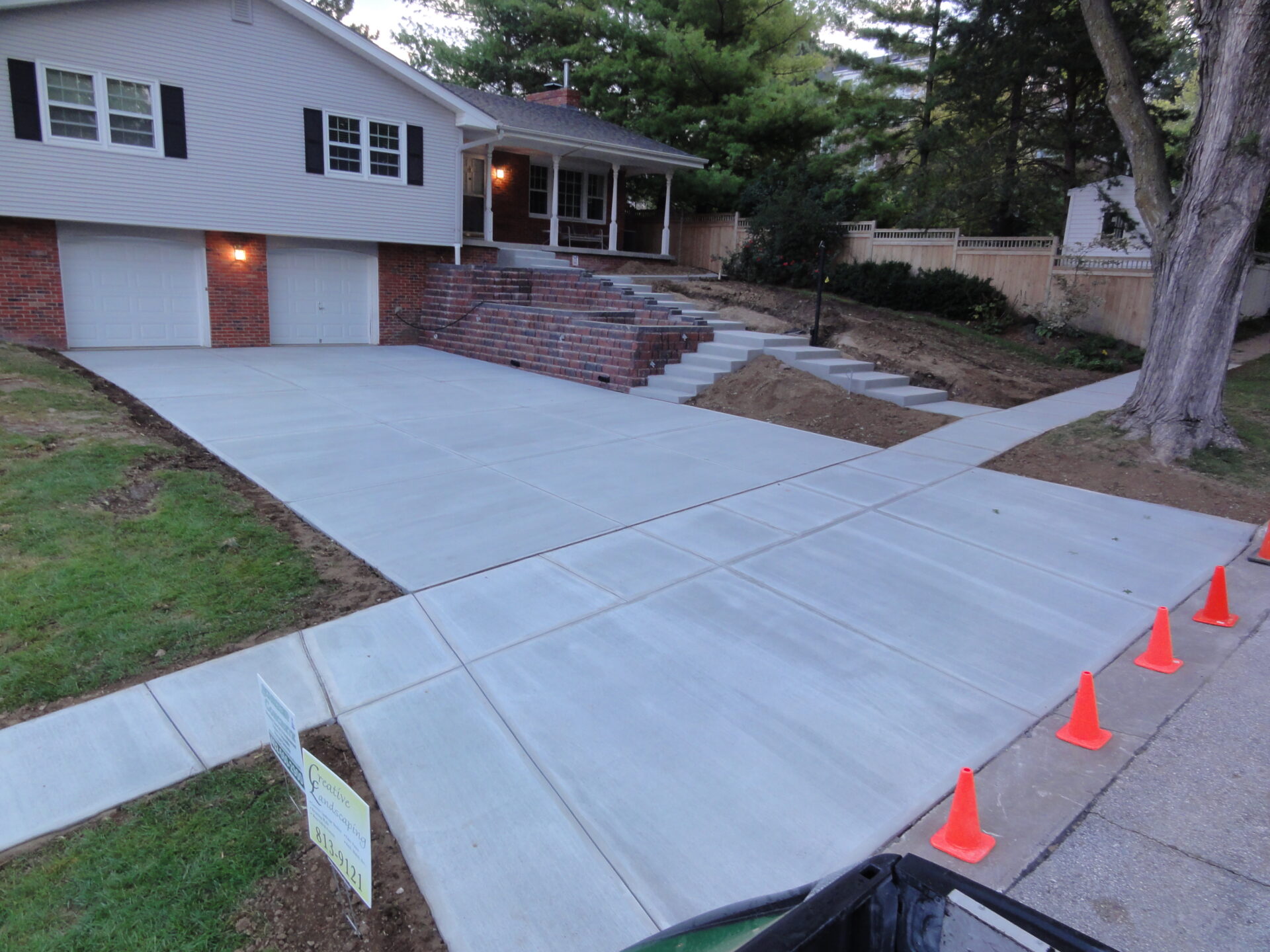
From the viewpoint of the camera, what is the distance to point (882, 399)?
10.9m

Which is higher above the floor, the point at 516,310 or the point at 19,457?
the point at 516,310

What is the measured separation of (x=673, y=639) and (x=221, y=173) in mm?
14477

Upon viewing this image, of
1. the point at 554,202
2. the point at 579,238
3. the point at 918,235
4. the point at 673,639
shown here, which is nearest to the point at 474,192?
Answer: the point at 554,202

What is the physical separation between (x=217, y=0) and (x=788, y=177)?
1361cm

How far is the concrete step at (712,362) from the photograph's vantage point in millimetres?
11820

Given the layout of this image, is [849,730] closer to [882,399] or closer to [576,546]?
[576,546]

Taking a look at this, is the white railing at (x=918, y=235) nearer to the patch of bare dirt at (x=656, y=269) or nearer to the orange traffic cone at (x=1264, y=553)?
the patch of bare dirt at (x=656, y=269)

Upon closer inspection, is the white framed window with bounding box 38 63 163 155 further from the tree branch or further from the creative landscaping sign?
the creative landscaping sign

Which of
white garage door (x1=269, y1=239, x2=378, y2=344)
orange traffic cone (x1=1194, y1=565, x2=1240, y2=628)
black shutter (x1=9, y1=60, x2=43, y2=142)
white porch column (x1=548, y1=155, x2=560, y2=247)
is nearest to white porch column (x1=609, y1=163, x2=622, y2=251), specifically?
white porch column (x1=548, y1=155, x2=560, y2=247)

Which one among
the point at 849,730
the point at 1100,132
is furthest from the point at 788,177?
the point at 849,730

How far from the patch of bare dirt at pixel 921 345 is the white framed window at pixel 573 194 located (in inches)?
257

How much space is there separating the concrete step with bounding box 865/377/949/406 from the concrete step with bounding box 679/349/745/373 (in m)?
1.91

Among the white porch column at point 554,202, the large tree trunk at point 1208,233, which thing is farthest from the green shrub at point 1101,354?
the white porch column at point 554,202

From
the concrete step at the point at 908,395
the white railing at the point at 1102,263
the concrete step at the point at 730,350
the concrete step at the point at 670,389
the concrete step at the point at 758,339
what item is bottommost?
the concrete step at the point at 670,389
